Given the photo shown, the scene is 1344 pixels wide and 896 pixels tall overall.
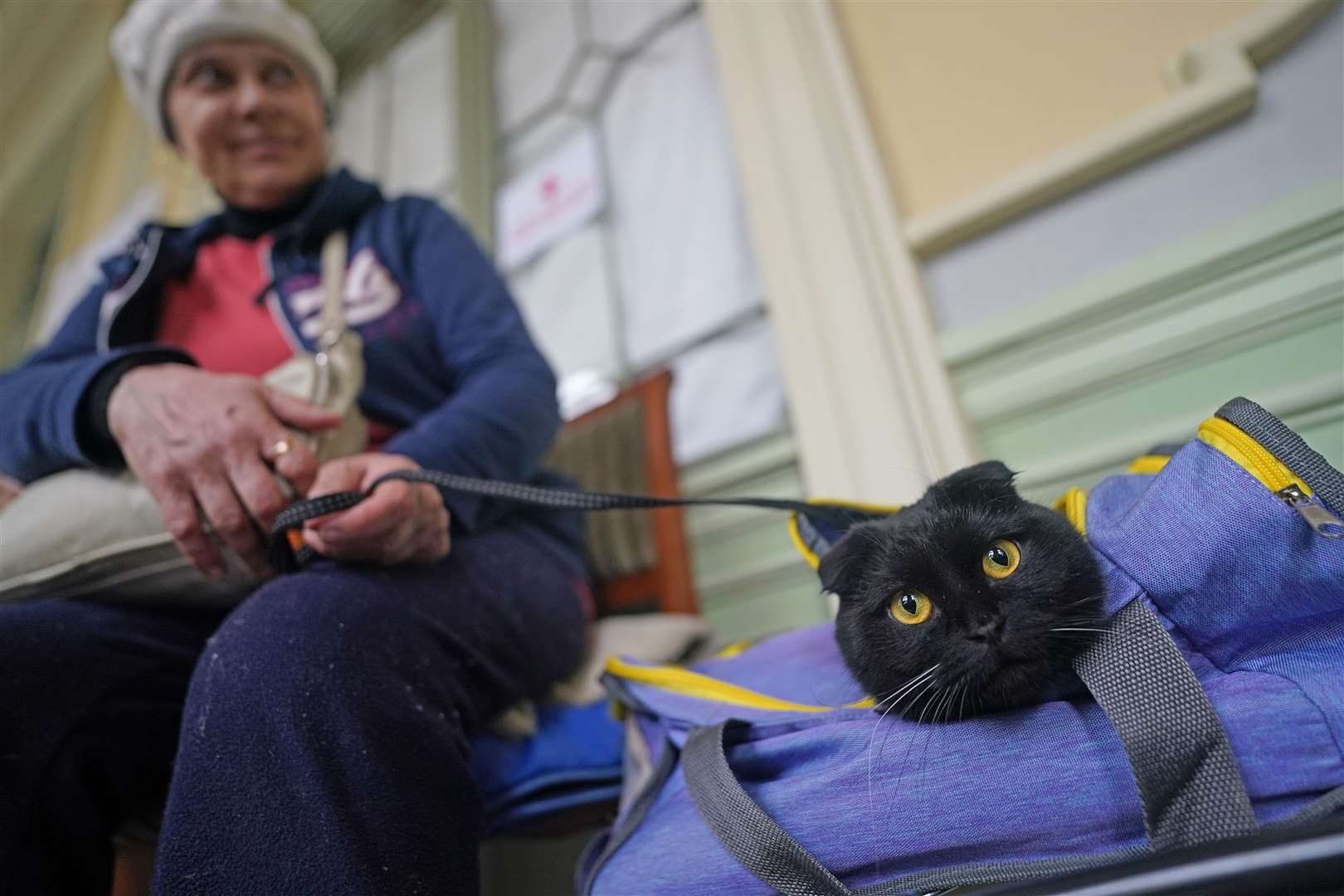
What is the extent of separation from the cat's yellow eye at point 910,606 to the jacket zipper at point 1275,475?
0.46 ft

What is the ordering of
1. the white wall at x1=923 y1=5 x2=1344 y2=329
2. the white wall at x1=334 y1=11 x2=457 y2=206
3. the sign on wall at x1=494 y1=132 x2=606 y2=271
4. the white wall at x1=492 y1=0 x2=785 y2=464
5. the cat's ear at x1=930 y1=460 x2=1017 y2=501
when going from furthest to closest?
the white wall at x1=334 y1=11 x2=457 y2=206 < the sign on wall at x1=494 y1=132 x2=606 y2=271 < the white wall at x1=492 y1=0 x2=785 y2=464 < the white wall at x1=923 y1=5 x2=1344 y2=329 < the cat's ear at x1=930 y1=460 x2=1017 y2=501

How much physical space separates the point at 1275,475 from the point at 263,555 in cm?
56

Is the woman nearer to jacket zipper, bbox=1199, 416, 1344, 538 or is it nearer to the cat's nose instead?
the cat's nose

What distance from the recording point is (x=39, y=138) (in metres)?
2.59

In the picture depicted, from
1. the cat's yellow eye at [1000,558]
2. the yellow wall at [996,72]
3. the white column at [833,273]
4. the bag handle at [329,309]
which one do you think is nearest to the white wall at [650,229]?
the white column at [833,273]

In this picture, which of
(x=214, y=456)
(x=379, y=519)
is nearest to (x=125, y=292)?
(x=214, y=456)

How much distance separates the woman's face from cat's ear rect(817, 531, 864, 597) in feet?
2.41

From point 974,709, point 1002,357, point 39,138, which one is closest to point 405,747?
point 974,709

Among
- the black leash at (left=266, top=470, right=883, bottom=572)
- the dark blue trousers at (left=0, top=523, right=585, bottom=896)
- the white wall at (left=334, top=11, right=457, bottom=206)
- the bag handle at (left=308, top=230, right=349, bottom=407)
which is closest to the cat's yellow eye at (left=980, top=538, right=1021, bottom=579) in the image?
the black leash at (left=266, top=470, right=883, bottom=572)

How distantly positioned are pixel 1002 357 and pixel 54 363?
2.93ft

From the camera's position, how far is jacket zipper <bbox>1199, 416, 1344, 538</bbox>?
28cm

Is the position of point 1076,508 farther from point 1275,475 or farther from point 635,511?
point 635,511

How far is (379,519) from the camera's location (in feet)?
1.51

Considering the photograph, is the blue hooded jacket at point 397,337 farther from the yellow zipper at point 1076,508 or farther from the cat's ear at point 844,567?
the yellow zipper at point 1076,508
